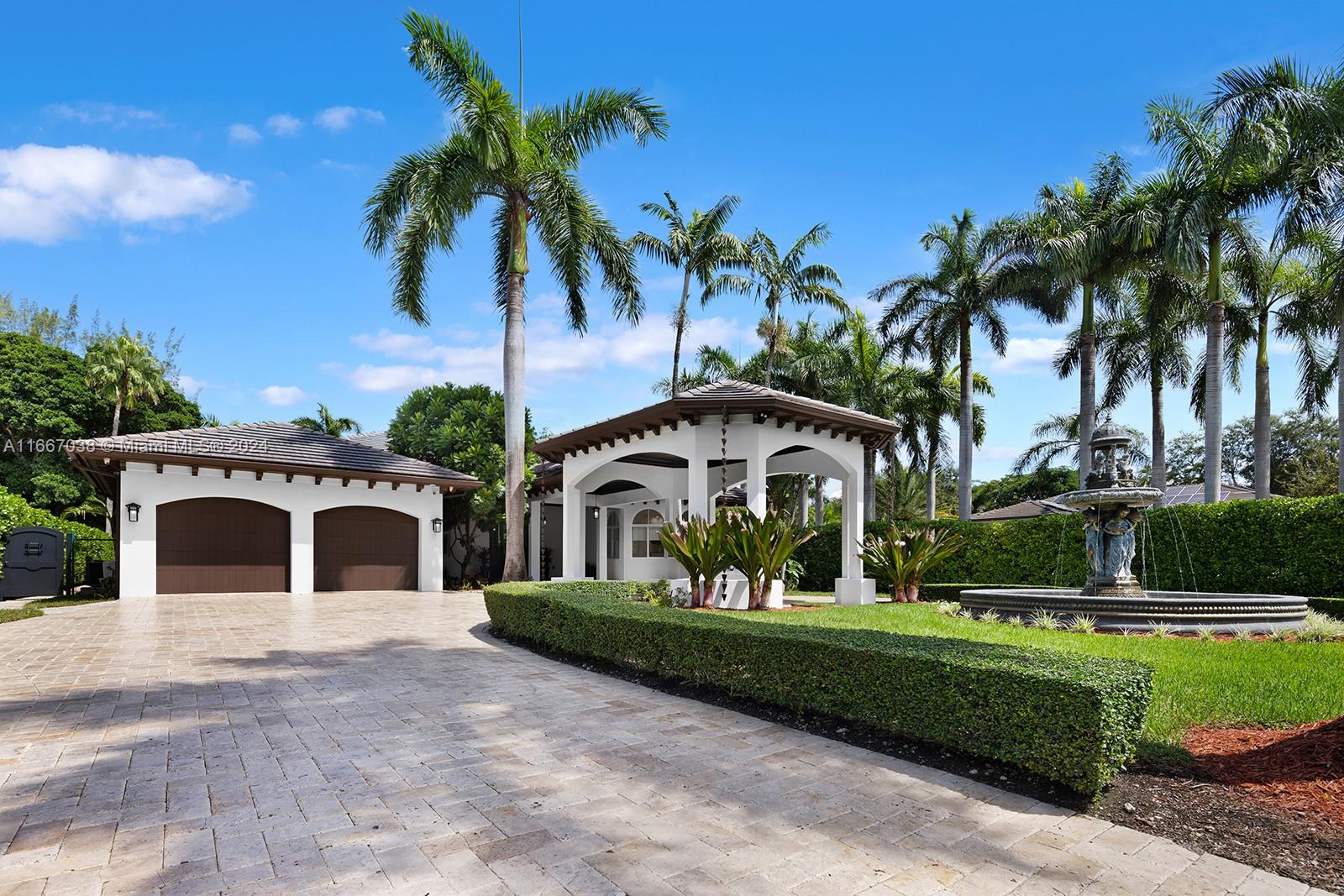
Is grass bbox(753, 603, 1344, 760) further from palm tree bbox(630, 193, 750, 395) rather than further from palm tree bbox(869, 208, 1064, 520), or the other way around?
palm tree bbox(630, 193, 750, 395)

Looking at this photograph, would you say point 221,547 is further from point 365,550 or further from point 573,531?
point 573,531

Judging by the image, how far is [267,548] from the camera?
17.9 meters

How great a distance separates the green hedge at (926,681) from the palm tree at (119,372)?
31538mm

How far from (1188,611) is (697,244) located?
63.0 ft

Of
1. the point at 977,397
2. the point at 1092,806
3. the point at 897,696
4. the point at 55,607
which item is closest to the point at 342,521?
the point at 55,607

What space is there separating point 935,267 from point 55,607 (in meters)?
25.8

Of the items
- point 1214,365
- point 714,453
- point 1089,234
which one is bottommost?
point 714,453

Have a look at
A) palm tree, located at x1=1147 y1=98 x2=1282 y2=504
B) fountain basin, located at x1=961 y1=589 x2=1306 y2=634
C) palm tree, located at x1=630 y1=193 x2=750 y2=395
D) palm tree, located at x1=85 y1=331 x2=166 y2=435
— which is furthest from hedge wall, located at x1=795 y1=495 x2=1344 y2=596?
palm tree, located at x1=85 y1=331 x2=166 y2=435

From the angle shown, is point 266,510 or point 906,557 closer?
point 906,557

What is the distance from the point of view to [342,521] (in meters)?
19.0

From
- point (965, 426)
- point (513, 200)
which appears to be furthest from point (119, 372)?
point (965, 426)

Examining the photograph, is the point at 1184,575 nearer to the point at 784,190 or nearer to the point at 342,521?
the point at 784,190

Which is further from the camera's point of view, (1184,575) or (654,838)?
(1184,575)

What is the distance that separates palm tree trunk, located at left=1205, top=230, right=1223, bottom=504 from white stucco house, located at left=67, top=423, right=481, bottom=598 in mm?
19569
